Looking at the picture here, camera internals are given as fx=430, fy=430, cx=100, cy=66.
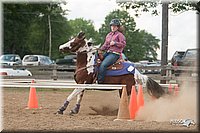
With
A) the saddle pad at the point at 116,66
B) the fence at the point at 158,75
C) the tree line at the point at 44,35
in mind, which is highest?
the tree line at the point at 44,35

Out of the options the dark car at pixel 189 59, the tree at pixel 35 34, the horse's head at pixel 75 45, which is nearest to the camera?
the horse's head at pixel 75 45

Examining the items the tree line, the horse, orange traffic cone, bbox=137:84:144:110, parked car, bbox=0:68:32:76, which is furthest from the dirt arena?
the tree line

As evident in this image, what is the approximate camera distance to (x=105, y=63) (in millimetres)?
10375

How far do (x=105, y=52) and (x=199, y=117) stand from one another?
297cm

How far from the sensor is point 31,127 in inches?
302

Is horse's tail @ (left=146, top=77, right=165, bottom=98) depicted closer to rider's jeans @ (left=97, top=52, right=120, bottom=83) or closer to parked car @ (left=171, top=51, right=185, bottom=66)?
rider's jeans @ (left=97, top=52, right=120, bottom=83)

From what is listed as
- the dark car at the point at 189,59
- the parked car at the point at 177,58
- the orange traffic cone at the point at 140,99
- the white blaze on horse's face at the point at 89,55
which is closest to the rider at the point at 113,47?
the white blaze on horse's face at the point at 89,55

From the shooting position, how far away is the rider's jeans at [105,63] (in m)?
10.4

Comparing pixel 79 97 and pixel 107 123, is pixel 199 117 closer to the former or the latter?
pixel 107 123

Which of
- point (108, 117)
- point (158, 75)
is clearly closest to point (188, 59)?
point (158, 75)

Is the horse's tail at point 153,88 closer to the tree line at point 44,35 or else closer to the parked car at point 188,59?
the parked car at point 188,59

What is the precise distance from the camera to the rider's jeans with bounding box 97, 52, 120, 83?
34.0 ft

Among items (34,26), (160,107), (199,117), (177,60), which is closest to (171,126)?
(199,117)

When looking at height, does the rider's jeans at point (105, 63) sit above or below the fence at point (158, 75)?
above
